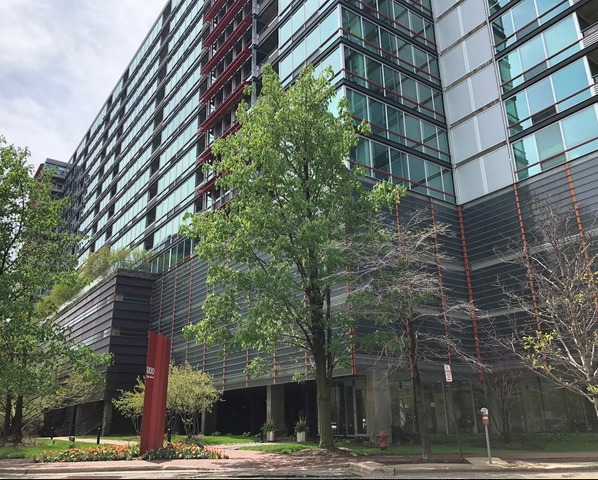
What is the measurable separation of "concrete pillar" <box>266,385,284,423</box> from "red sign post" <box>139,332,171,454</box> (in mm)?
14079

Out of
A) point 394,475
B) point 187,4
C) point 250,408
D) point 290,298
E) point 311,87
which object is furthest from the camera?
point 187,4

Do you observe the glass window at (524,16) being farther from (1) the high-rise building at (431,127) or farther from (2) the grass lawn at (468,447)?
(2) the grass lawn at (468,447)

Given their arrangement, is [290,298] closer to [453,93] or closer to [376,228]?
[376,228]

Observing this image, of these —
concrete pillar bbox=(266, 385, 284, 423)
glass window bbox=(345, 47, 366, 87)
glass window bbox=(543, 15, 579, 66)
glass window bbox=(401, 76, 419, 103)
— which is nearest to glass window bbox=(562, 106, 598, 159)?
glass window bbox=(543, 15, 579, 66)

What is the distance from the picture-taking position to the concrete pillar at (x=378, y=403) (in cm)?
2562

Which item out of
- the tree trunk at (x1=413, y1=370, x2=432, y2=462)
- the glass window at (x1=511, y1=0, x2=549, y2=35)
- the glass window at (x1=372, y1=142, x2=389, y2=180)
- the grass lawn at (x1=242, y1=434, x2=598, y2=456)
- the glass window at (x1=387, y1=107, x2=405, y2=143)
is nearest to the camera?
the tree trunk at (x1=413, y1=370, x2=432, y2=462)

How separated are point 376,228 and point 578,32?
18832mm

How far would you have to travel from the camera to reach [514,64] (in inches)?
1293

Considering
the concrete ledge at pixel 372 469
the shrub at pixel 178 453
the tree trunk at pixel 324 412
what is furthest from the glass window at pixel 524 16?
the shrub at pixel 178 453

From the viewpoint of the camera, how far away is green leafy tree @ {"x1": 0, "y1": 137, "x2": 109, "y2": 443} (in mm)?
23234

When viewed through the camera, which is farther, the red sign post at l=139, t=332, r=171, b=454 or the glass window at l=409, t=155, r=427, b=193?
the glass window at l=409, t=155, r=427, b=193

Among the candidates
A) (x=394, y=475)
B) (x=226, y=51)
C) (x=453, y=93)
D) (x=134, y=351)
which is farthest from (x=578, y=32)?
(x=134, y=351)

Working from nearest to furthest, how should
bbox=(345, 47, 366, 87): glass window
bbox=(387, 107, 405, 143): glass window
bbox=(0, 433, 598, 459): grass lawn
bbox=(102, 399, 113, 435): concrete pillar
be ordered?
bbox=(0, 433, 598, 459): grass lawn
bbox=(345, 47, 366, 87): glass window
bbox=(387, 107, 405, 143): glass window
bbox=(102, 399, 113, 435): concrete pillar

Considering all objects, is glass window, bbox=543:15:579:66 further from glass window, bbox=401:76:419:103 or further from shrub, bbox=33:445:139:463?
shrub, bbox=33:445:139:463
